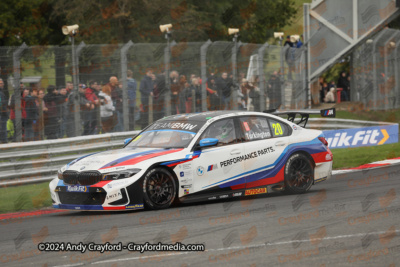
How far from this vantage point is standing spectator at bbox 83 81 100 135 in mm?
17469

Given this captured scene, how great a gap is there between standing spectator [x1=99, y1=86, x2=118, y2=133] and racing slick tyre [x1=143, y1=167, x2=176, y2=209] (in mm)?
7255

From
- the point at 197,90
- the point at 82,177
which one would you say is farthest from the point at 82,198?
the point at 197,90

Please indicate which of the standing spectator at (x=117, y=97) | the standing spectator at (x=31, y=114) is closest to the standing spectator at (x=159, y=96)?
the standing spectator at (x=117, y=97)

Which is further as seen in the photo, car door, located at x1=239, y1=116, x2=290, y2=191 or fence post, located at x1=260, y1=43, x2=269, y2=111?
fence post, located at x1=260, y1=43, x2=269, y2=111

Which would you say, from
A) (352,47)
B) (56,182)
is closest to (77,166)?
(56,182)

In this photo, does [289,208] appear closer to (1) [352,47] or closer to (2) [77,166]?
(2) [77,166]

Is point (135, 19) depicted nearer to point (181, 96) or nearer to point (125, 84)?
point (181, 96)

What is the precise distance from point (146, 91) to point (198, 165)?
24.8 ft

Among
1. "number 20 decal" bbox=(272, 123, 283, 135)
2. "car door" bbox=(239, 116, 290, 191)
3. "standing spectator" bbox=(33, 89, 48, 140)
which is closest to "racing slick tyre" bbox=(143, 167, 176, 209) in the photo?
"car door" bbox=(239, 116, 290, 191)

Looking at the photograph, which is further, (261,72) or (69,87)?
(261,72)

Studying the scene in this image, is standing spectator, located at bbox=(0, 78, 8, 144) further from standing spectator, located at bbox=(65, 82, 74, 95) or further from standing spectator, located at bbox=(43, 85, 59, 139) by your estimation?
standing spectator, located at bbox=(65, 82, 74, 95)

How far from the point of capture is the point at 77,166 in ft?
35.6

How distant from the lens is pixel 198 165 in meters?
11.1

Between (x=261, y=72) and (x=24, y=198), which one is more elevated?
(x=261, y=72)
